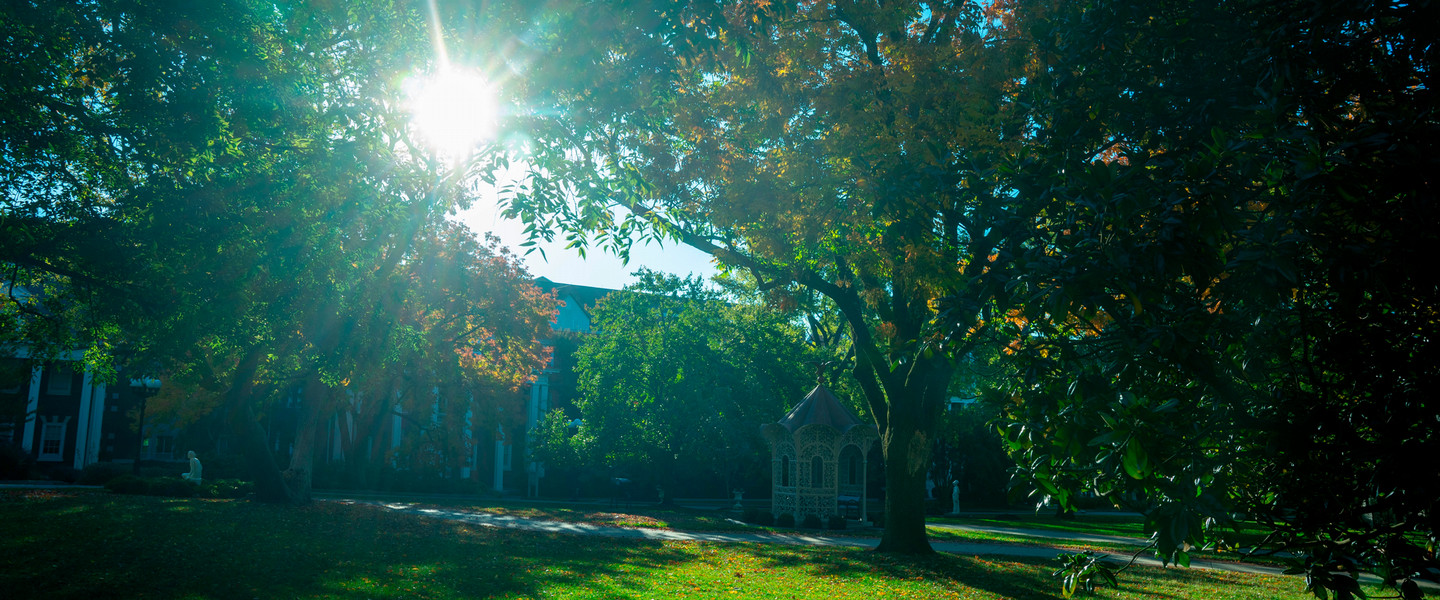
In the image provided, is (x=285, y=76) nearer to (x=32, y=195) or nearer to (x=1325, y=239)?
(x=32, y=195)

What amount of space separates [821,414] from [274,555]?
52.6ft

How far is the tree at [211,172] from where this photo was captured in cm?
998

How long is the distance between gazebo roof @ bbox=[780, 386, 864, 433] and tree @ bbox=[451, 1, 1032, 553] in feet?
30.9

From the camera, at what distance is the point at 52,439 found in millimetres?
37906

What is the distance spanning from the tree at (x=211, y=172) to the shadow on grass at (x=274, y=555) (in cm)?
291

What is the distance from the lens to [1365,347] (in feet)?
13.6

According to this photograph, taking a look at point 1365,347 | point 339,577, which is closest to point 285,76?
point 339,577

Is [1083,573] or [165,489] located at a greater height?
[1083,573]

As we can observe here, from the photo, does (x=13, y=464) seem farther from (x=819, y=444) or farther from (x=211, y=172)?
(x=819, y=444)

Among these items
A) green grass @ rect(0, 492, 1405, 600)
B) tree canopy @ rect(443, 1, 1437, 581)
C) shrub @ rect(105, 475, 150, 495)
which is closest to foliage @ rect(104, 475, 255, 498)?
shrub @ rect(105, 475, 150, 495)

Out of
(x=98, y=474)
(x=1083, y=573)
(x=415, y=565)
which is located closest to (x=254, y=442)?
(x=415, y=565)

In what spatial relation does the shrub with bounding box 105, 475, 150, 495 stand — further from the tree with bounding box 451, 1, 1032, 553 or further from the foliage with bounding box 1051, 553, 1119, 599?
the foliage with bounding box 1051, 553, 1119, 599

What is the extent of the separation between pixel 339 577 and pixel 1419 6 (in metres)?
11.5

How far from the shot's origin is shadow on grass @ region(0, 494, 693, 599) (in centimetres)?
938
